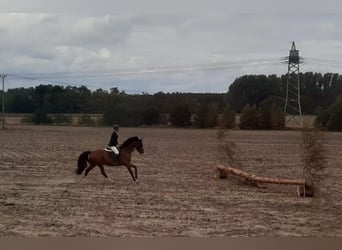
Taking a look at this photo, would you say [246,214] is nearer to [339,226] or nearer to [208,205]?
[208,205]

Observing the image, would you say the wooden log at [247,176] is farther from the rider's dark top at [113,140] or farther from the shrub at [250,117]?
the rider's dark top at [113,140]

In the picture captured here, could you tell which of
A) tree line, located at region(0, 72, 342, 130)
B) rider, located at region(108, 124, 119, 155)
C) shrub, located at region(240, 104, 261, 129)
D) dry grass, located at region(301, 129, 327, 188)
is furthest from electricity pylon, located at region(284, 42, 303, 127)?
rider, located at region(108, 124, 119, 155)

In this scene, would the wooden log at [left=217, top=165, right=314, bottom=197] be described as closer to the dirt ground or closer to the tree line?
the dirt ground

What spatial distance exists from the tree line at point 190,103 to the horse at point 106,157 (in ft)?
0.78

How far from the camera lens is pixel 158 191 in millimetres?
6277

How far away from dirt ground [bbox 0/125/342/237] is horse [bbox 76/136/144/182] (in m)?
0.07

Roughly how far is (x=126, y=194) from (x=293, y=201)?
1.96 metres

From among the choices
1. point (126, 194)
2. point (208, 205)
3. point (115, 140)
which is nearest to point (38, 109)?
point (115, 140)

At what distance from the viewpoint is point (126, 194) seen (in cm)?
616

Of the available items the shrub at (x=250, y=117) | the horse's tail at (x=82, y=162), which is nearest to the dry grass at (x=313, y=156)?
the shrub at (x=250, y=117)

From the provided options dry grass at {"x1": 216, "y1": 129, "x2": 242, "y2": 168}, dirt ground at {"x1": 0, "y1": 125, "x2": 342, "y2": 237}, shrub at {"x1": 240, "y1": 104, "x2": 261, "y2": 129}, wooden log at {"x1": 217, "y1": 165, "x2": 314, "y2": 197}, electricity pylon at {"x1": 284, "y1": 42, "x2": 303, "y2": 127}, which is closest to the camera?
dirt ground at {"x1": 0, "y1": 125, "x2": 342, "y2": 237}

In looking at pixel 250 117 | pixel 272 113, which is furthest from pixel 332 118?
pixel 250 117

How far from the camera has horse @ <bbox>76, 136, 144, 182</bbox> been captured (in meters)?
6.06

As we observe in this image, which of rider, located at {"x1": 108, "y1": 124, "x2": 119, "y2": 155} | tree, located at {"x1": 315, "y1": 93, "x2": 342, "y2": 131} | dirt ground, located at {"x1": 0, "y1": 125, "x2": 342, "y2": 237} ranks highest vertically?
tree, located at {"x1": 315, "y1": 93, "x2": 342, "y2": 131}
